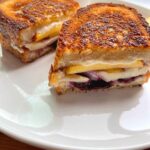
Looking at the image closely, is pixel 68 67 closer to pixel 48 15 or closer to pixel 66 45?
pixel 66 45

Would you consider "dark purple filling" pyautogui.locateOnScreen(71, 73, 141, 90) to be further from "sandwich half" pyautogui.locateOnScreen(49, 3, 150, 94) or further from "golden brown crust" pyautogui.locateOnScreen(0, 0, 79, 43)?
"golden brown crust" pyautogui.locateOnScreen(0, 0, 79, 43)

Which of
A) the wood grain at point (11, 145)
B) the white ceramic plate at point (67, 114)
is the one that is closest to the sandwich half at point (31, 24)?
the white ceramic plate at point (67, 114)

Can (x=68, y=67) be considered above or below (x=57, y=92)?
above

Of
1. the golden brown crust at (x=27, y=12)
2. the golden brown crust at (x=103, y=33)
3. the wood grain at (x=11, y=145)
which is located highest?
→ the golden brown crust at (x=103, y=33)

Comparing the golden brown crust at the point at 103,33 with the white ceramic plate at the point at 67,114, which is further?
the golden brown crust at the point at 103,33

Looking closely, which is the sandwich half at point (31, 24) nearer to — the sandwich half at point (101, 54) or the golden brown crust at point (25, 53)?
the golden brown crust at point (25, 53)

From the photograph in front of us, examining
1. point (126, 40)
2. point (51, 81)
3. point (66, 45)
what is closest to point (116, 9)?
point (126, 40)
